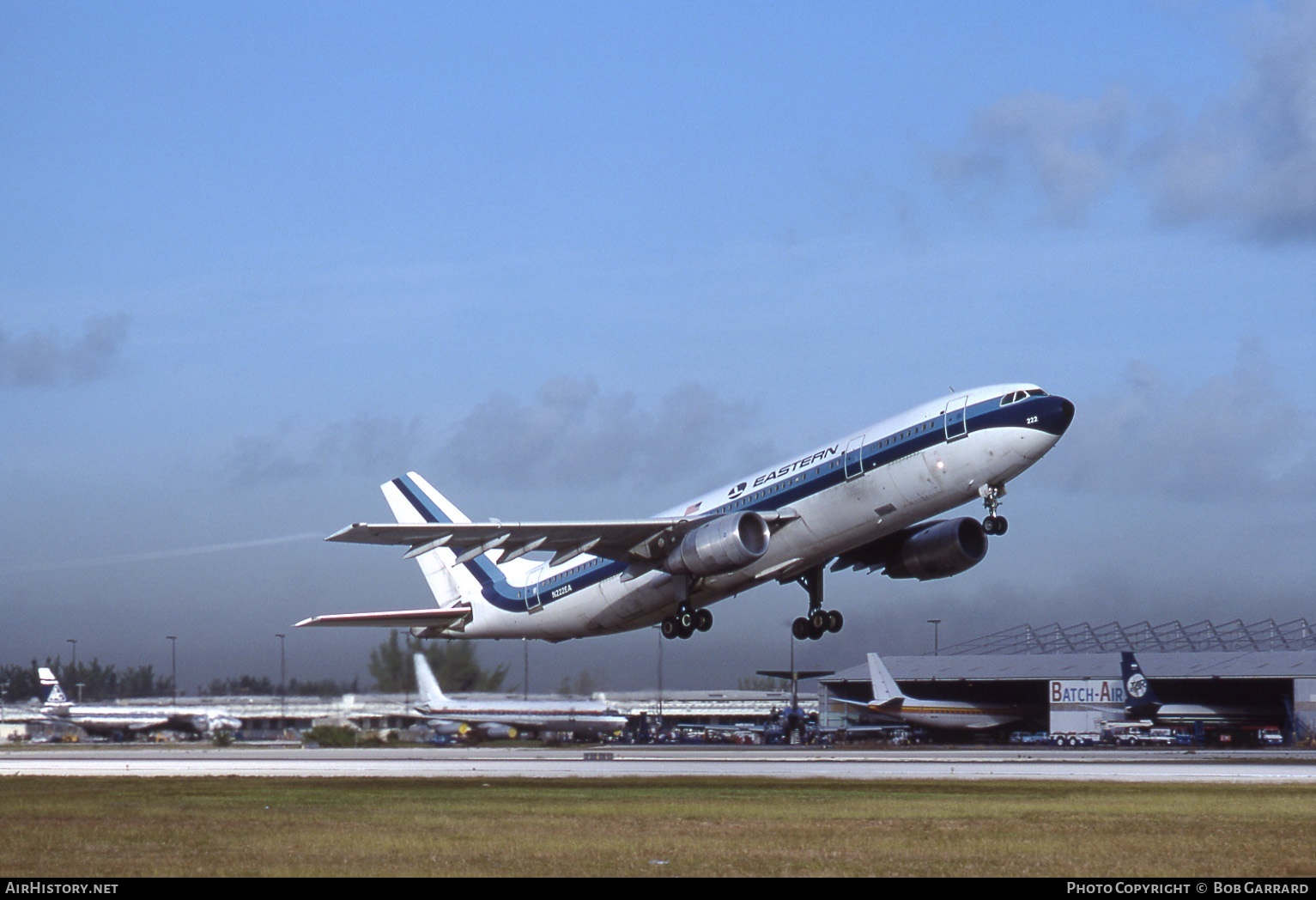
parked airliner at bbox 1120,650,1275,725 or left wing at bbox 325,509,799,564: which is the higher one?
left wing at bbox 325,509,799,564

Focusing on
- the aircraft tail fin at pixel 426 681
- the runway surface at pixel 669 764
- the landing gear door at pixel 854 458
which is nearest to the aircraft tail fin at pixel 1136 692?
the runway surface at pixel 669 764

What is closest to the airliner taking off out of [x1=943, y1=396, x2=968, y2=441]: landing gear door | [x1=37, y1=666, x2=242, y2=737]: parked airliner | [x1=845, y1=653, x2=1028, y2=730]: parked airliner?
[x1=943, y1=396, x2=968, y2=441]: landing gear door

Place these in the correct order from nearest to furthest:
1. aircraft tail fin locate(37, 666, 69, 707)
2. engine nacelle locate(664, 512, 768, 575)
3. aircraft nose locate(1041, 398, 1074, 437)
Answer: aircraft nose locate(1041, 398, 1074, 437), engine nacelle locate(664, 512, 768, 575), aircraft tail fin locate(37, 666, 69, 707)

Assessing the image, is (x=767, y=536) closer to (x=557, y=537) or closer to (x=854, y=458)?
(x=854, y=458)

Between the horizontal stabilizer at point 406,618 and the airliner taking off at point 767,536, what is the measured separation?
57 millimetres

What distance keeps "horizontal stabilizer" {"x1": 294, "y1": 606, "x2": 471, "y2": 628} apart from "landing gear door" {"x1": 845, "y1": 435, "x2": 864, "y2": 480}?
18.3 metres

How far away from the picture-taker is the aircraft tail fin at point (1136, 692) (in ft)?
308

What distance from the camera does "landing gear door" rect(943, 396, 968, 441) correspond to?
3669 centimetres

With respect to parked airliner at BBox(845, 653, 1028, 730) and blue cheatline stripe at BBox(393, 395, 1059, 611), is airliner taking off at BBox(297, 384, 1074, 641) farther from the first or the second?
parked airliner at BBox(845, 653, 1028, 730)

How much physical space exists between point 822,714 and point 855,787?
73.6m

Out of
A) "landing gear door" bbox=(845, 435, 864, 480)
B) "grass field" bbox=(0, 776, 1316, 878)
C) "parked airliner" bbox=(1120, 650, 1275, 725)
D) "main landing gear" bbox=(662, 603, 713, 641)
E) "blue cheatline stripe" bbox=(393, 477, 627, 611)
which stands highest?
"landing gear door" bbox=(845, 435, 864, 480)

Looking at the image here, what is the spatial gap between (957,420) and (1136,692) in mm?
63537

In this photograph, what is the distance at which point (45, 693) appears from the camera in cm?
9475

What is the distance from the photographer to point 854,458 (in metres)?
38.8
